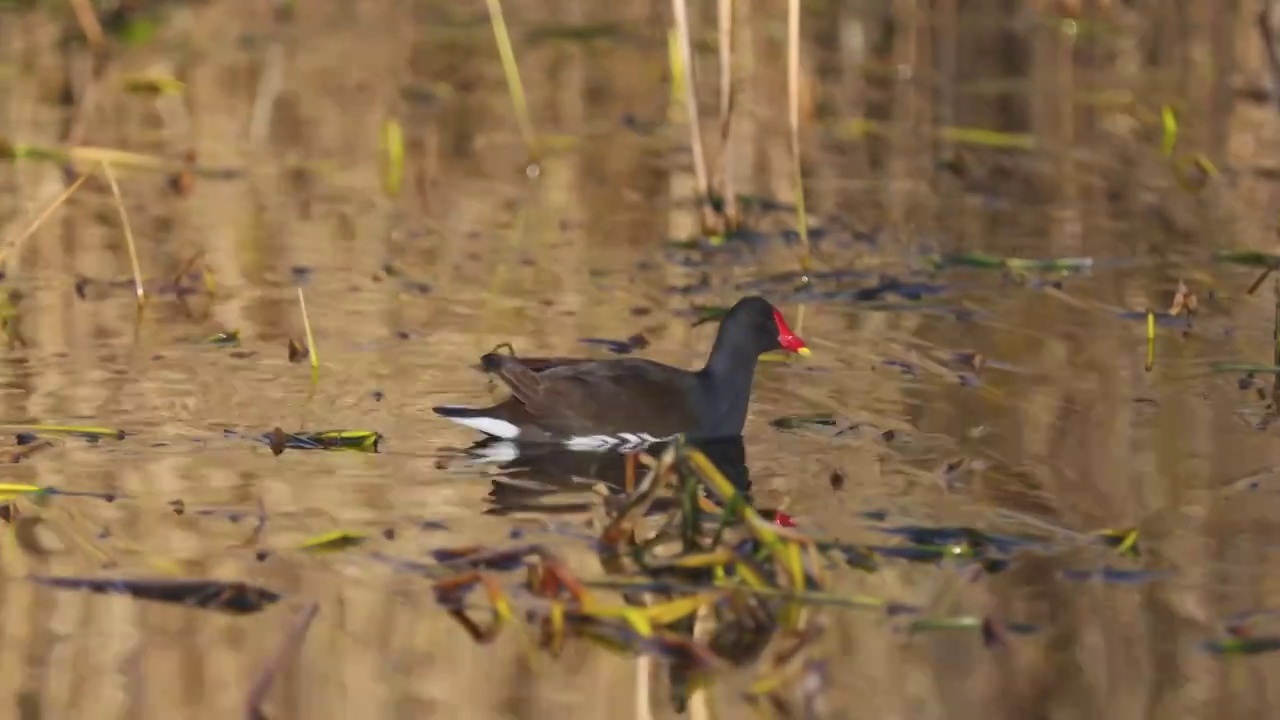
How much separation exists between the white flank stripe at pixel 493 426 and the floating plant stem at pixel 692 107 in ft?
7.92

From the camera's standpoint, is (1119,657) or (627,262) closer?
(1119,657)

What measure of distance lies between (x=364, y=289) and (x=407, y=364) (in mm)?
1342

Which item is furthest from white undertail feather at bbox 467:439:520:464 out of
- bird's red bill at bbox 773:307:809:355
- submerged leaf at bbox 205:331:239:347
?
submerged leaf at bbox 205:331:239:347

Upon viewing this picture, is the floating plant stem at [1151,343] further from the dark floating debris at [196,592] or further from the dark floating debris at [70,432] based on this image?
the dark floating debris at [196,592]

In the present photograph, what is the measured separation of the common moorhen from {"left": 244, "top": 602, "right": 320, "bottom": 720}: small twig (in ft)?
7.20

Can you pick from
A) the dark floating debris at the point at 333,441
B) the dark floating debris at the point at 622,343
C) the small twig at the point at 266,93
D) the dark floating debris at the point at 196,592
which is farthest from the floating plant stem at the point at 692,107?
the dark floating debris at the point at 196,592

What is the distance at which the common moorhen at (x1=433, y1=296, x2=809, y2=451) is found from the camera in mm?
7492

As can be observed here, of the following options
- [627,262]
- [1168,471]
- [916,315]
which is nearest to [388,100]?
[627,262]

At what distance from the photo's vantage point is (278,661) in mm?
4910

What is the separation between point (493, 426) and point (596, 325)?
1.81m

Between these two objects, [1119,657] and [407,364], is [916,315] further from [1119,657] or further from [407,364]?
[1119,657]

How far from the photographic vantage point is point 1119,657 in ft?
17.6

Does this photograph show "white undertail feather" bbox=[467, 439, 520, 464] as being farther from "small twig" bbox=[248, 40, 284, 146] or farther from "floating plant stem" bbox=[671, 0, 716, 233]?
"small twig" bbox=[248, 40, 284, 146]

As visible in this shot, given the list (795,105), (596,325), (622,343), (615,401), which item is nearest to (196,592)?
(615,401)
